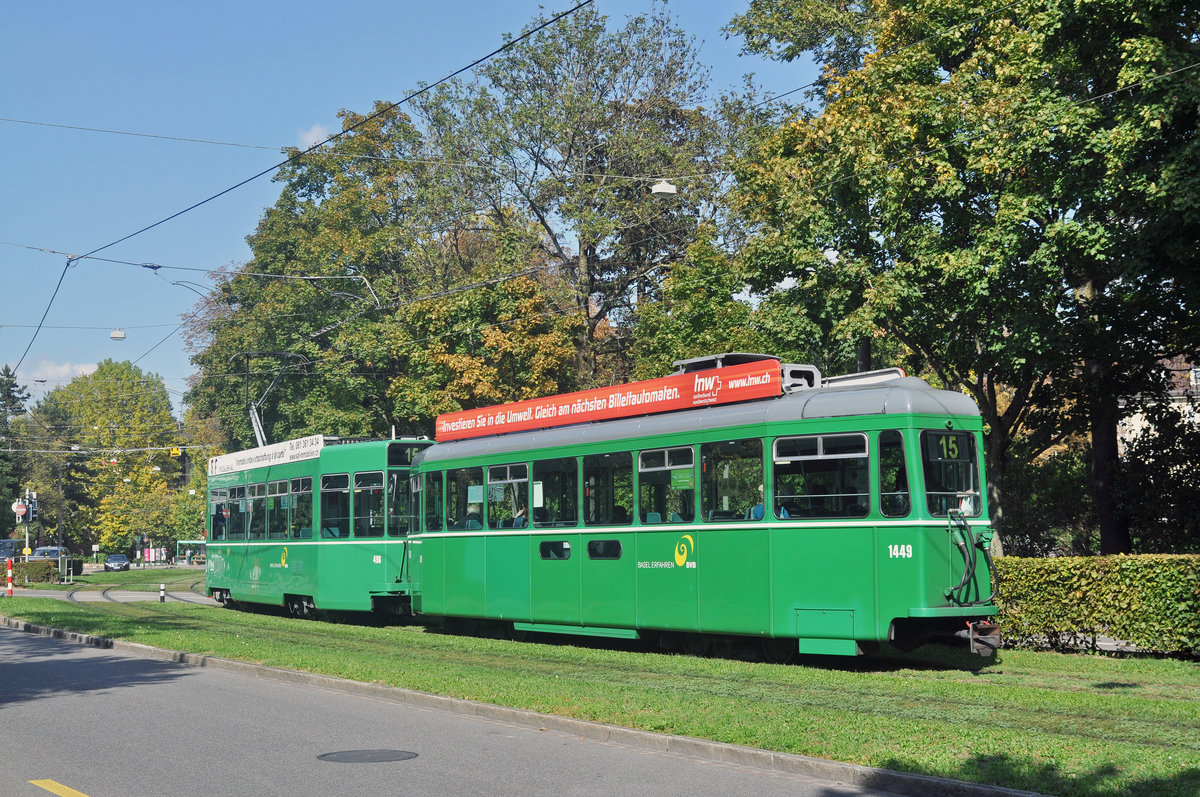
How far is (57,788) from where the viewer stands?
28.3ft

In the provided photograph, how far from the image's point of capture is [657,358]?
35469 mm

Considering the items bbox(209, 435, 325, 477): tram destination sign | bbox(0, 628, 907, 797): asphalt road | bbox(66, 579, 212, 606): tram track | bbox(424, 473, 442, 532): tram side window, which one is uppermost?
bbox(209, 435, 325, 477): tram destination sign

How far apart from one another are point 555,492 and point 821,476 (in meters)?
5.16

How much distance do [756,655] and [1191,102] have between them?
31.2 ft

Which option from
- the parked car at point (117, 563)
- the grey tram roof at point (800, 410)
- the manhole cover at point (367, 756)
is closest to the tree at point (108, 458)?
the parked car at point (117, 563)

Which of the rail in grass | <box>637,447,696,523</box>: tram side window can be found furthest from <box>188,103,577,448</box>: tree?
<box>637,447,696,523</box>: tram side window

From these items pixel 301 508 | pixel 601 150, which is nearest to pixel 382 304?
pixel 601 150

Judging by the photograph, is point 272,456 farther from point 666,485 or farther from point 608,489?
point 666,485

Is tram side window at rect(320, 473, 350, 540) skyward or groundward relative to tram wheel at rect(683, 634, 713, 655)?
skyward

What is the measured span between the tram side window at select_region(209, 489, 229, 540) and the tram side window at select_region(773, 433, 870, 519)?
64.5 feet

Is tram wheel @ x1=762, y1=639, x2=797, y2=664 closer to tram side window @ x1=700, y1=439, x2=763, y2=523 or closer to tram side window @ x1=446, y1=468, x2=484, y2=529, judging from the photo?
tram side window @ x1=700, y1=439, x2=763, y2=523

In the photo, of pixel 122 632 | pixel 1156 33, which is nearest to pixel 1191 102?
pixel 1156 33

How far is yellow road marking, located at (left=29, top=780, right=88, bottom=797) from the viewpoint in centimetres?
841

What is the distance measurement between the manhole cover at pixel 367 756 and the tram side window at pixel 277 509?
1769cm
